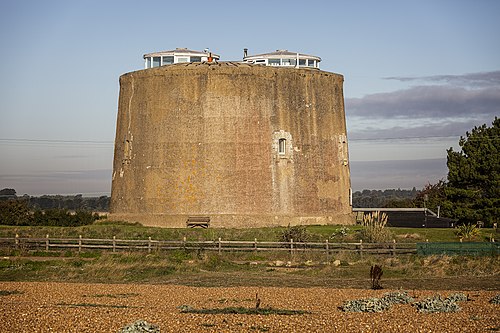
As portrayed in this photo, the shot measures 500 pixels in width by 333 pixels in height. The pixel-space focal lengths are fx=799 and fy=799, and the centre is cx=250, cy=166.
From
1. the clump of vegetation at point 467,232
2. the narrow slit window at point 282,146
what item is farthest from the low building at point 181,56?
the clump of vegetation at point 467,232

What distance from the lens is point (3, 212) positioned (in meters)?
42.1

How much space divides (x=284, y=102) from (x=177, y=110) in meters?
5.44

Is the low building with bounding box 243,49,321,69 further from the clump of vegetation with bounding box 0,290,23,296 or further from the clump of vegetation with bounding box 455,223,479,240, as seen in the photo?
the clump of vegetation with bounding box 0,290,23,296

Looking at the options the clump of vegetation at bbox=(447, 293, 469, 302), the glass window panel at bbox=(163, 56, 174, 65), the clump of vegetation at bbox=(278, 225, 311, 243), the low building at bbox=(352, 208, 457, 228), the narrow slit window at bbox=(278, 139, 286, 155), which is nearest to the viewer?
the clump of vegetation at bbox=(447, 293, 469, 302)

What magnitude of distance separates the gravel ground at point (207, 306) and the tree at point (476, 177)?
2042cm

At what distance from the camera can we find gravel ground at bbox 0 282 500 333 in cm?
1453

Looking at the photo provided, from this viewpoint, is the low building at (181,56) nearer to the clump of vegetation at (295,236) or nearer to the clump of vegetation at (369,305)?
the clump of vegetation at (295,236)

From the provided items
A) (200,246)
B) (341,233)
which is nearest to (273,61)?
(341,233)

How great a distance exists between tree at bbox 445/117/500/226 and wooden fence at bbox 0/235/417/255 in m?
13.3

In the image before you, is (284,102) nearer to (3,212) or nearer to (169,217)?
(169,217)

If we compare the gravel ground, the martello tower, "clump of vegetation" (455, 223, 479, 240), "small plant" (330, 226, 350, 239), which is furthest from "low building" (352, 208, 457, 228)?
the gravel ground

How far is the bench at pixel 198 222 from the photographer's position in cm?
3825

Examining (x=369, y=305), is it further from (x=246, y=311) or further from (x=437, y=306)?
(x=246, y=311)

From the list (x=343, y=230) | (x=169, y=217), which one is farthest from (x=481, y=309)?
(x=169, y=217)
